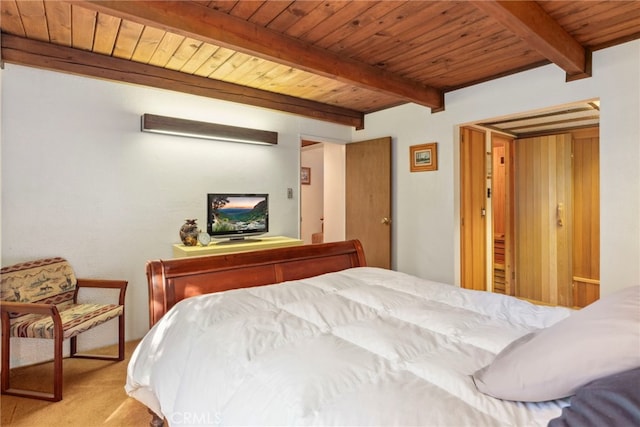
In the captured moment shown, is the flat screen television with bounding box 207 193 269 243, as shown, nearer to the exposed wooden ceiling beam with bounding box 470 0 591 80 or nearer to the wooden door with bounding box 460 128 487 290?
the wooden door with bounding box 460 128 487 290

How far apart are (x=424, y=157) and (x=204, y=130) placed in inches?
93.3

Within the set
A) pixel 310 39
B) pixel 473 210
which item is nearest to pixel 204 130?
pixel 310 39

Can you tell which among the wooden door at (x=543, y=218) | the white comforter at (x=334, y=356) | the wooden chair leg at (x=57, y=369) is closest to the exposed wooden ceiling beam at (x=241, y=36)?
the white comforter at (x=334, y=356)

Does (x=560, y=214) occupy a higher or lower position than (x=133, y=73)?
lower

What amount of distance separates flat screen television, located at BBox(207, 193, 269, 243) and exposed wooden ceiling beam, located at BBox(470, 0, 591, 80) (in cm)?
276

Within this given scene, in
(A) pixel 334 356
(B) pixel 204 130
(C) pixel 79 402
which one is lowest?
(C) pixel 79 402

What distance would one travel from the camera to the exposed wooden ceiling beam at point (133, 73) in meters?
2.52

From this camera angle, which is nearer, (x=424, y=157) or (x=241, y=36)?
(x=241, y=36)

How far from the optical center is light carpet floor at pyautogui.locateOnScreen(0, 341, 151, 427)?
193 centimetres

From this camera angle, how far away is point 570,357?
2.49ft

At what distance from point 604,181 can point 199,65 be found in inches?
134

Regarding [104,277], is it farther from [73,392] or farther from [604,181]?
[604,181]

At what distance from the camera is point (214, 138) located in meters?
3.48

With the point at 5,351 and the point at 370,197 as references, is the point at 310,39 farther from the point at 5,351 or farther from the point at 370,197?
the point at 5,351
